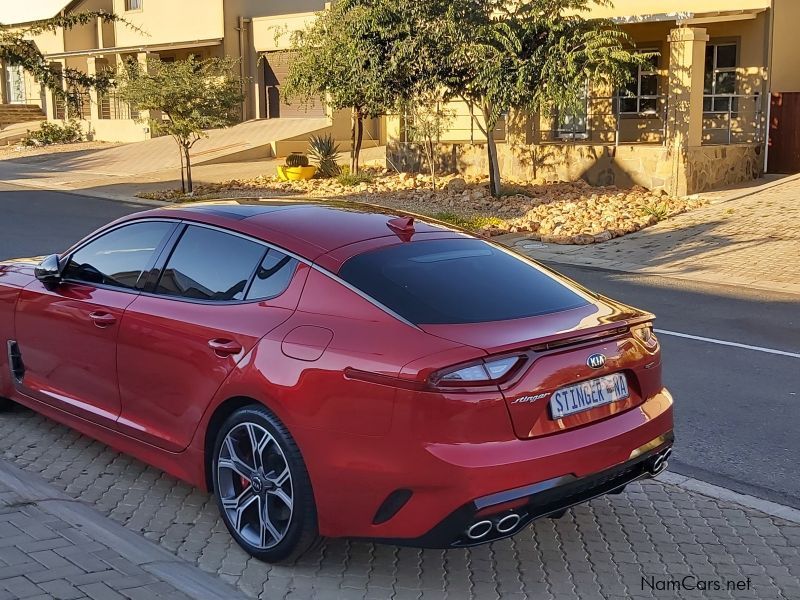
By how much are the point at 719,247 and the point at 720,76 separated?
941cm

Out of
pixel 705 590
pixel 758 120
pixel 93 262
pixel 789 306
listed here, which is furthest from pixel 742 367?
pixel 758 120

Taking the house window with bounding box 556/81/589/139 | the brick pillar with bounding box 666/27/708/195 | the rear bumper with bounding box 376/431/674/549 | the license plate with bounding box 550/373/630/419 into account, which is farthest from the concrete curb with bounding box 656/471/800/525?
the house window with bounding box 556/81/589/139

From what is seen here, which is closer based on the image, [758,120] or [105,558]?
[105,558]

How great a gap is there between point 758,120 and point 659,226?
21.6 feet

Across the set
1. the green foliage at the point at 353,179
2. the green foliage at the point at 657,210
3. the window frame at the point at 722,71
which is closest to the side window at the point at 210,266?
the green foliage at the point at 657,210

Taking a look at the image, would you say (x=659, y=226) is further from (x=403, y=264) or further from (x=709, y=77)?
(x=403, y=264)

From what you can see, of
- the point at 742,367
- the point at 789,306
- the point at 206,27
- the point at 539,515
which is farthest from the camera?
the point at 206,27

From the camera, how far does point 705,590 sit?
3906 mm

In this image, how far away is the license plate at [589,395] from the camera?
149 inches

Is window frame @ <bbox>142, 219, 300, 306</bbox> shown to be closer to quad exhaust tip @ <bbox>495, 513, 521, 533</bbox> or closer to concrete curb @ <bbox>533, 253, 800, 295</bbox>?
quad exhaust tip @ <bbox>495, 513, 521, 533</bbox>

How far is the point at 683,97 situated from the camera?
61.8 ft

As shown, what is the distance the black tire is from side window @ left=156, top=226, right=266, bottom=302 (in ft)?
2.16

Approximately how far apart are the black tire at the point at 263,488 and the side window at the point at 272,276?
540mm

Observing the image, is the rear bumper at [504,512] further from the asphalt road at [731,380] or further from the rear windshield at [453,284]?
the asphalt road at [731,380]
